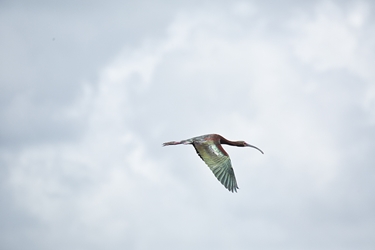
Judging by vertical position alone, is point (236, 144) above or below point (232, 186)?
above

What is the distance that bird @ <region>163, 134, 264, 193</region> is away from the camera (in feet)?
156

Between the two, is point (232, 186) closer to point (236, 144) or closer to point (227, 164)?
point (227, 164)

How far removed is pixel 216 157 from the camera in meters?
48.9

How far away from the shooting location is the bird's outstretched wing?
1870 inches

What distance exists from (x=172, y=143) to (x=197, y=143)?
1.84m

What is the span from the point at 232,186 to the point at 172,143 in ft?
18.7

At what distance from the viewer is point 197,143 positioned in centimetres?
5003

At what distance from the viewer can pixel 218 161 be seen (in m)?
48.7

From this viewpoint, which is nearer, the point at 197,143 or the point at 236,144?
the point at 197,143

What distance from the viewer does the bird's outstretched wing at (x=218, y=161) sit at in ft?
156

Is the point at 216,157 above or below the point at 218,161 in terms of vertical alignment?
above

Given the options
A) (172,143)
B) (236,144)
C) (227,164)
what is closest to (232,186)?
(227,164)

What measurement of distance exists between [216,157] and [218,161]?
1.28ft

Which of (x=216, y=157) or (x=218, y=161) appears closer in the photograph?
(x=218, y=161)
